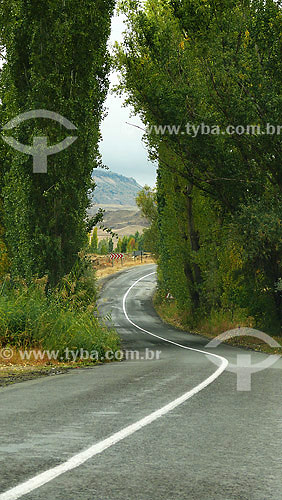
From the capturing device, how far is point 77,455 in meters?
4.61

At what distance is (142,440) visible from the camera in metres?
5.24

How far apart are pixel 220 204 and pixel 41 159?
10.4 meters

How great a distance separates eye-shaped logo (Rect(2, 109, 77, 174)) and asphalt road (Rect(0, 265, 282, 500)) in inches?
409

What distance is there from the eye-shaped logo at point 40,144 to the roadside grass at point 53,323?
363 centimetres

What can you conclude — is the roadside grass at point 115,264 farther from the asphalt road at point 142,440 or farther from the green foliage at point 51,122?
the asphalt road at point 142,440

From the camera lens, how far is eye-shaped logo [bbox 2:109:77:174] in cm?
1889

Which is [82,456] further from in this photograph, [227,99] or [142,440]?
[227,99]

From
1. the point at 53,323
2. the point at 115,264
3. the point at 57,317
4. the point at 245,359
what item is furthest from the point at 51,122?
the point at 115,264

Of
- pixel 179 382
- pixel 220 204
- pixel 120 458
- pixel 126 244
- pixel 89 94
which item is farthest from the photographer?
pixel 126 244

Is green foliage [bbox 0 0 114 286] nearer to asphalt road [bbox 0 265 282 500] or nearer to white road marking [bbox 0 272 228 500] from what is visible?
asphalt road [bbox 0 265 282 500]

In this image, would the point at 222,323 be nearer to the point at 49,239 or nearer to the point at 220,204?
the point at 220,204

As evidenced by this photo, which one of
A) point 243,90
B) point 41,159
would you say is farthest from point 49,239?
point 243,90

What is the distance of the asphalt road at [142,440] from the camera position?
12.6 ft

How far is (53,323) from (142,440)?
396 inches
